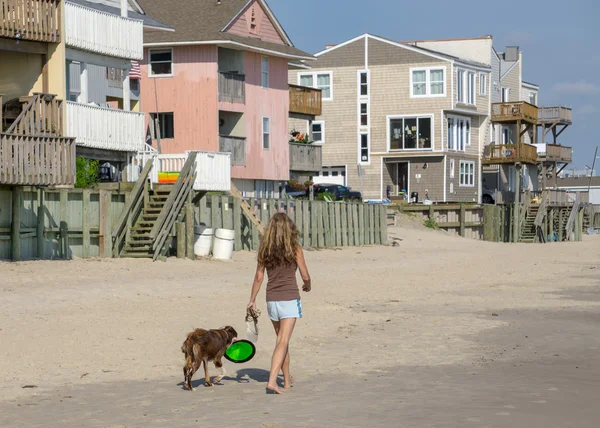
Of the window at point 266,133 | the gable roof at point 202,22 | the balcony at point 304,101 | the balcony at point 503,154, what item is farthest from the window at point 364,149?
the gable roof at point 202,22

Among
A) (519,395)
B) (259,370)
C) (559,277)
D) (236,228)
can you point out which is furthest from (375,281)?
(519,395)

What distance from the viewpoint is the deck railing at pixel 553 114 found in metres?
84.2

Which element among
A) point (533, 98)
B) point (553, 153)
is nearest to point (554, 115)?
point (553, 153)

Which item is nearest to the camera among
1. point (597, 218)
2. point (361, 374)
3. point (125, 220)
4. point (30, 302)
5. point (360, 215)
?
point (361, 374)

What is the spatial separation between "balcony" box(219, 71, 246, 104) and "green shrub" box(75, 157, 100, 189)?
14.5 metres

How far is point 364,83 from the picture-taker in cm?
6856

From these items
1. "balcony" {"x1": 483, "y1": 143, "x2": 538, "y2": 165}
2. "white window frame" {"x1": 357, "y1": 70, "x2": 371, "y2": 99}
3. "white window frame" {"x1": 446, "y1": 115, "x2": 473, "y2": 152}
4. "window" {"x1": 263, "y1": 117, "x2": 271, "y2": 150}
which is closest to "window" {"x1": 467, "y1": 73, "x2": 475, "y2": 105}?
"white window frame" {"x1": 446, "y1": 115, "x2": 473, "y2": 152}

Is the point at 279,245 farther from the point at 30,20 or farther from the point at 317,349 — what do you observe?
the point at 30,20

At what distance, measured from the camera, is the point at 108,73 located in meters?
41.6

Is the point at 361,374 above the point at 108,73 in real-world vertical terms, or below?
below

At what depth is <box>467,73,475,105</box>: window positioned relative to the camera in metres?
69.6

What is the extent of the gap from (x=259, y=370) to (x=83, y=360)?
89.0 inches

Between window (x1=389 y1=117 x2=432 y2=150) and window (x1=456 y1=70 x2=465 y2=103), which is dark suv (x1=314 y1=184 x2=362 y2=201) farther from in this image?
window (x1=456 y1=70 x2=465 y2=103)

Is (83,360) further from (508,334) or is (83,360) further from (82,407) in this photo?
(508,334)
